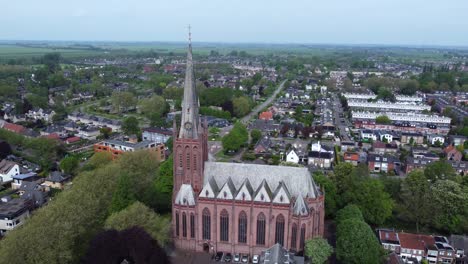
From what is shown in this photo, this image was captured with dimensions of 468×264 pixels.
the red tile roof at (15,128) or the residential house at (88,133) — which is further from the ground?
the red tile roof at (15,128)

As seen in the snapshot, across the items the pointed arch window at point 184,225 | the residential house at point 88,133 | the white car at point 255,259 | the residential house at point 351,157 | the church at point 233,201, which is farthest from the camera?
the residential house at point 88,133

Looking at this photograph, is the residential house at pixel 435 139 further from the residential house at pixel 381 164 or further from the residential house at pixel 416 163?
the residential house at pixel 381 164

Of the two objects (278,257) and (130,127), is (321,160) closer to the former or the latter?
(278,257)

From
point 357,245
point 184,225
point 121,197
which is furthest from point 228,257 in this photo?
point 121,197

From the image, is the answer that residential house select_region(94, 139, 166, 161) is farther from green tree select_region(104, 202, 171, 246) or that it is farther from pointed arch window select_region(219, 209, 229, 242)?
pointed arch window select_region(219, 209, 229, 242)

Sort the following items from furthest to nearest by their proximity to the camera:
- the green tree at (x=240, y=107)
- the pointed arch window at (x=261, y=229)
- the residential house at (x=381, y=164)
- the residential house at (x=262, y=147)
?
the green tree at (x=240, y=107) < the residential house at (x=262, y=147) < the residential house at (x=381, y=164) < the pointed arch window at (x=261, y=229)

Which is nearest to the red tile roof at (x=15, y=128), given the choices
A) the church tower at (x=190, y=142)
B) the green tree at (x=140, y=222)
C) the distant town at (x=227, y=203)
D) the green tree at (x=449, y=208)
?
the distant town at (x=227, y=203)

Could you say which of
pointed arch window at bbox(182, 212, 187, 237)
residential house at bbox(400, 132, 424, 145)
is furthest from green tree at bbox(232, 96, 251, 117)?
pointed arch window at bbox(182, 212, 187, 237)
